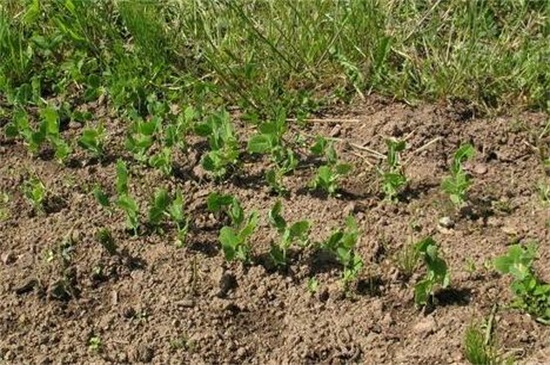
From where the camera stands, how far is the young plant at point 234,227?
3.02 metres

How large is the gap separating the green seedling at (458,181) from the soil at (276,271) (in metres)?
0.04

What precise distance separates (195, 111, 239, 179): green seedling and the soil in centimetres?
5

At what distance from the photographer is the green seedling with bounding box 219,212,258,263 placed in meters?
3.01

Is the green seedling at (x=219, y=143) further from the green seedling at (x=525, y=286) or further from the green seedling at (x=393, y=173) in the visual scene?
the green seedling at (x=525, y=286)

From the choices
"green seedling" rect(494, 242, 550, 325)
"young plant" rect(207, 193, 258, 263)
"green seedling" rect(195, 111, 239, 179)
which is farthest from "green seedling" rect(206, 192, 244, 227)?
"green seedling" rect(494, 242, 550, 325)

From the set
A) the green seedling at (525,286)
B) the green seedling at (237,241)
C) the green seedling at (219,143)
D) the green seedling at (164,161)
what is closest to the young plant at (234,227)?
the green seedling at (237,241)

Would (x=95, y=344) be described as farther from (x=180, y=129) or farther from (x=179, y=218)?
(x=180, y=129)

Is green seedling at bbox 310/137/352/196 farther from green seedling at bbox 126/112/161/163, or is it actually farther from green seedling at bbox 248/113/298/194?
green seedling at bbox 126/112/161/163

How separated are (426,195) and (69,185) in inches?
44.5

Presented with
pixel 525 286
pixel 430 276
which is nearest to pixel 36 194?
pixel 430 276

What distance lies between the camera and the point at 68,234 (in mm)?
→ 3182

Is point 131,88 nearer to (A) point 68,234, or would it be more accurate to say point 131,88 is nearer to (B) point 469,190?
(A) point 68,234

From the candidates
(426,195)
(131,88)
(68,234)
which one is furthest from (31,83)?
(426,195)

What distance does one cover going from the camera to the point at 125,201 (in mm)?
3127
